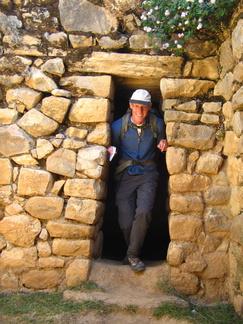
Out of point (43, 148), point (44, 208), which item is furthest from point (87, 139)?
point (44, 208)

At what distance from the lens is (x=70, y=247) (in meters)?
3.69

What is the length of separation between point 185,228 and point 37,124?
174 cm

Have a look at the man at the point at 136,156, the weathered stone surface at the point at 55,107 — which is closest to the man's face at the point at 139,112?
the man at the point at 136,156

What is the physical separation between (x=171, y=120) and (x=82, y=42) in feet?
3.88

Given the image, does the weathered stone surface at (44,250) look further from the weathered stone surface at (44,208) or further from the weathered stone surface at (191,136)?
the weathered stone surface at (191,136)

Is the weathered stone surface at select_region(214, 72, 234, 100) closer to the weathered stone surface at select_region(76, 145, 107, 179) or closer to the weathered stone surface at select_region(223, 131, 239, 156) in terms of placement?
the weathered stone surface at select_region(223, 131, 239, 156)

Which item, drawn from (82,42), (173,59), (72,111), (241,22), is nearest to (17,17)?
(82,42)

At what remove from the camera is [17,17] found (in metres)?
3.92

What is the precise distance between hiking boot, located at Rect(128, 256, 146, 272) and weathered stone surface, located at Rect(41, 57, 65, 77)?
77.8 inches

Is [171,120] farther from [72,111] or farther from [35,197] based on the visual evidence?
[35,197]

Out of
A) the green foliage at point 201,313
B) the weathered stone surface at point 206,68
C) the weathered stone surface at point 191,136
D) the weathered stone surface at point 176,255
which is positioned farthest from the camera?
the weathered stone surface at point 206,68

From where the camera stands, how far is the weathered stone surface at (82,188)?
372 cm

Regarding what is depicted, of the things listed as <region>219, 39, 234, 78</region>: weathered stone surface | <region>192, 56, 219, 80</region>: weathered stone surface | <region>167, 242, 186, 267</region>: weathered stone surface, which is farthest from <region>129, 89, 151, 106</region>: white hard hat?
<region>167, 242, 186, 267</region>: weathered stone surface

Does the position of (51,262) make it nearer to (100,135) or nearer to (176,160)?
(100,135)
